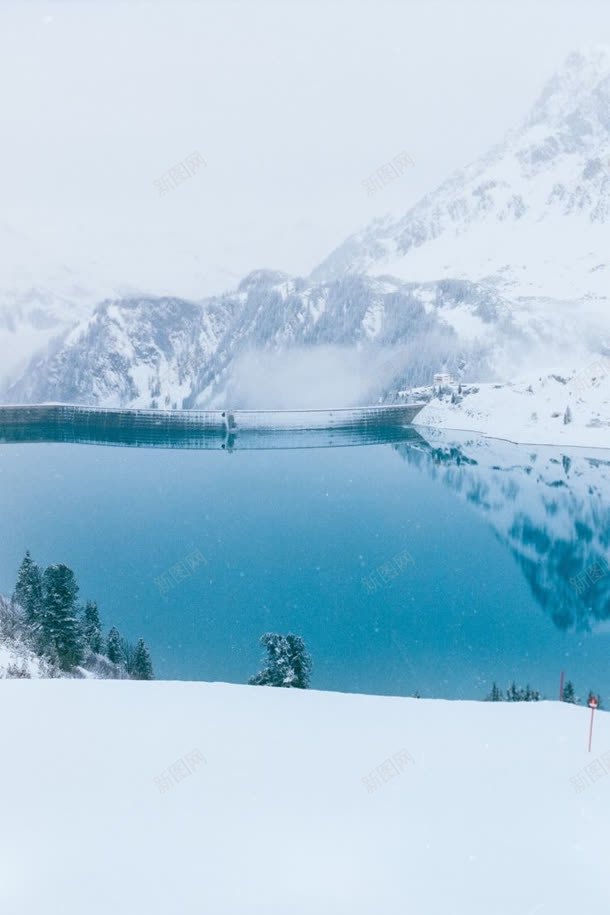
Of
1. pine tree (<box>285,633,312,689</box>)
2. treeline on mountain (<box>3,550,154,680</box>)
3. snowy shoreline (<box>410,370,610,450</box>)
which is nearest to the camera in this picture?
pine tree (<box>285,633,312,689</box>)

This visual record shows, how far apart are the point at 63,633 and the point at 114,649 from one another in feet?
9.31

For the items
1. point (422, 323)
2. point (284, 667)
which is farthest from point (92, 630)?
point (422, 323)

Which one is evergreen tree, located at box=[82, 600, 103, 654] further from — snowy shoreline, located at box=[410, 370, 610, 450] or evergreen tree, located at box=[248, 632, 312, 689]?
snowy shoreline, located at box=[410, 370, 610, 450]

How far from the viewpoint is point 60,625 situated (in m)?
13.5

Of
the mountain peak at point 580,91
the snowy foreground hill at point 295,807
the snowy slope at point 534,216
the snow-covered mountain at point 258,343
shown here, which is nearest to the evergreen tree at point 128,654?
the snowy foreground hill at point 295,807

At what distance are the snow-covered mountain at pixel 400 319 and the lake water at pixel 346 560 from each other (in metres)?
56.5

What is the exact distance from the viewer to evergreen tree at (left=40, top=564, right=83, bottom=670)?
42.9 ft

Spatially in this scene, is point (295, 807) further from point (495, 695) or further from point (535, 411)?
point (535, 411)

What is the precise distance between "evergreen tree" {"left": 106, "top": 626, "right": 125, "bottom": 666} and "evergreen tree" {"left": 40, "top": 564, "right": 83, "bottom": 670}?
72.5 inches

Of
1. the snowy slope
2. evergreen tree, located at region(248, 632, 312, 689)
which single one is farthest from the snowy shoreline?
the snowy slope

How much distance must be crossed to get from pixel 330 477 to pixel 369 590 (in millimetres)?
20128

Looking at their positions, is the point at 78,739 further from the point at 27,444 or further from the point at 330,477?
the point at 27,444

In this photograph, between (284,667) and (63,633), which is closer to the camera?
(284,667)

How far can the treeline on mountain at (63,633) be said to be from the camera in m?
13.0
